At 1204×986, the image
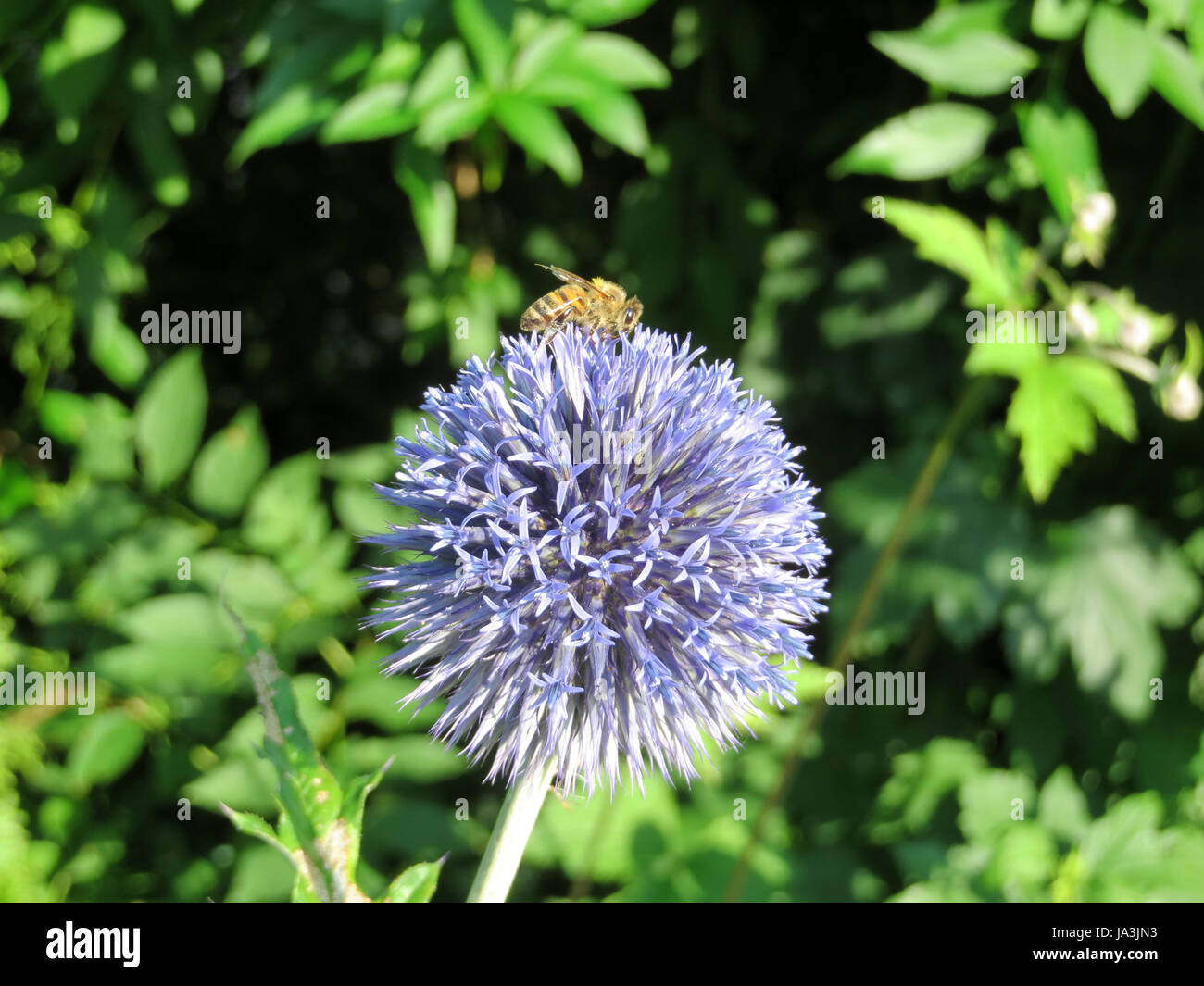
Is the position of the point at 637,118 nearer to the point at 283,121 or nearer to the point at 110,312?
the point at 283,121

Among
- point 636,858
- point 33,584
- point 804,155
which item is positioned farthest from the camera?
point 804,155

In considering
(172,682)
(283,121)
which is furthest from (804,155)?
(172,682)

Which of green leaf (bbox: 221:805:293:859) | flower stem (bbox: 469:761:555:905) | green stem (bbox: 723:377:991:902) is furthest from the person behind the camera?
green stem (bbox: 723:377:991:902)

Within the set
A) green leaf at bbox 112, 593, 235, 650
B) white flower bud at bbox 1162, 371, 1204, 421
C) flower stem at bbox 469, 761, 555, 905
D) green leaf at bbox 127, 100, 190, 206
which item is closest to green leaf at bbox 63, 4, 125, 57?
green leaf at bbox 127, 100, 190, 206

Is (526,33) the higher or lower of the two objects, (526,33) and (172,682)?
the higher

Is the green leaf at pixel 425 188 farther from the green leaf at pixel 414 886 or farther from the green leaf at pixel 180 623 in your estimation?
the green leaf at pixel 414 886

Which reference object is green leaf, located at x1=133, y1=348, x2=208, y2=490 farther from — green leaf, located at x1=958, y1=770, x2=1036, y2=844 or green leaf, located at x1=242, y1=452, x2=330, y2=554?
green leaf, located at x1=958, y1=770, x2=1036, y2=844

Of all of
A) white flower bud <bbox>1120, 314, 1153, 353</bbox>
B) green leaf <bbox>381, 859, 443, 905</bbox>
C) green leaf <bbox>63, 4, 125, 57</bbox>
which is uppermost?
green leaf <bbox>63, 4, 125, 57</bbox>
